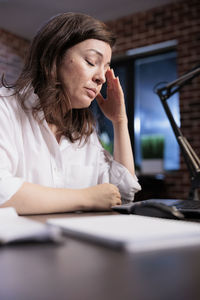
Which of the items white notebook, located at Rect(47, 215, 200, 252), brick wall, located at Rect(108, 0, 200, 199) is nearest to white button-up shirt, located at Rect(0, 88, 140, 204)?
white notebook, located at Rect(47, 215, 200, 252)

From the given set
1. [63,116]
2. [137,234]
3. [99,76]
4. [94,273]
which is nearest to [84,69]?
[99,76]

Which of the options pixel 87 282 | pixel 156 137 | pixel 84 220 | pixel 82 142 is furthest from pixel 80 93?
pixel 156 137

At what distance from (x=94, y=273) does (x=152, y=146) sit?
3833mm

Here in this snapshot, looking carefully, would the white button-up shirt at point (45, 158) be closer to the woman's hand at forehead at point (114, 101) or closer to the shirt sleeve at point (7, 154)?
the shirt sleeve at point (7, 154)

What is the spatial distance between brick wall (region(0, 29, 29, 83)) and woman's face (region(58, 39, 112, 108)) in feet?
12.0

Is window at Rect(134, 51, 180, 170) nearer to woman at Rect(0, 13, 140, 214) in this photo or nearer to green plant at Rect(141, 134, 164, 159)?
green plant at Rect(141, 134, 164, 159)

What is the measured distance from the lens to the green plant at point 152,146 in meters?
4.05

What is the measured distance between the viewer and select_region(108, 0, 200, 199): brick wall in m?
3.96

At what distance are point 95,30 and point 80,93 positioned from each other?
0.27m

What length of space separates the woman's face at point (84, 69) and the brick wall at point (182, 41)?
104 inches

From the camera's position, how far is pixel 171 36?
4203 mm

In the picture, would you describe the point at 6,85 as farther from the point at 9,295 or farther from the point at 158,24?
the point at 158,24

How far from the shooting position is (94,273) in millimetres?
325

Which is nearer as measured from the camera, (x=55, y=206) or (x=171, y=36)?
(x=55, y=206)
